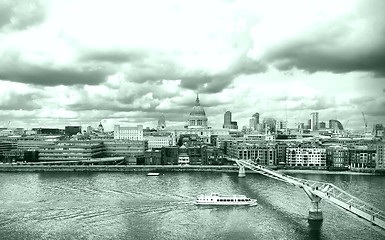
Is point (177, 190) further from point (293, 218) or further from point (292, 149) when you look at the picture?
point (292, 149)

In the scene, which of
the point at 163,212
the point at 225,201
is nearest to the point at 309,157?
the point at 225,201

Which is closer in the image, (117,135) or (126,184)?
(126,184)

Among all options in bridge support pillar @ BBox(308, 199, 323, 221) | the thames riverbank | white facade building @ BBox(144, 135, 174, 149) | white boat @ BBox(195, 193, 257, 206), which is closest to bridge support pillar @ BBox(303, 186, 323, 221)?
bridge support pillar @ BBox(308, 199, 323, 221)

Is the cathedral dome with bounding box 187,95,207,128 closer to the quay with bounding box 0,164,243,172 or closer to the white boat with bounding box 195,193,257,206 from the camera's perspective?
the quay with bounding box 0,164,243,172

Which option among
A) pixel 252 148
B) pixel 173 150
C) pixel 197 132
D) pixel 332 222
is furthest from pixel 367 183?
pixel 197 132

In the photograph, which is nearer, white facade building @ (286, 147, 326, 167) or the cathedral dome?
white facade building @ (286, 147, 326, 167)

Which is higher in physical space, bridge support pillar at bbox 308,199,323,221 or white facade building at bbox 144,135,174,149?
white facade building at bbox 144,135,174,149

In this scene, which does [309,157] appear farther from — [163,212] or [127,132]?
[127,132]

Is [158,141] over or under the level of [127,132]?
under

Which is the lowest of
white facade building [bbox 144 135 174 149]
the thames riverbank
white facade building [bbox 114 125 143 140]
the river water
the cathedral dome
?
the river water
